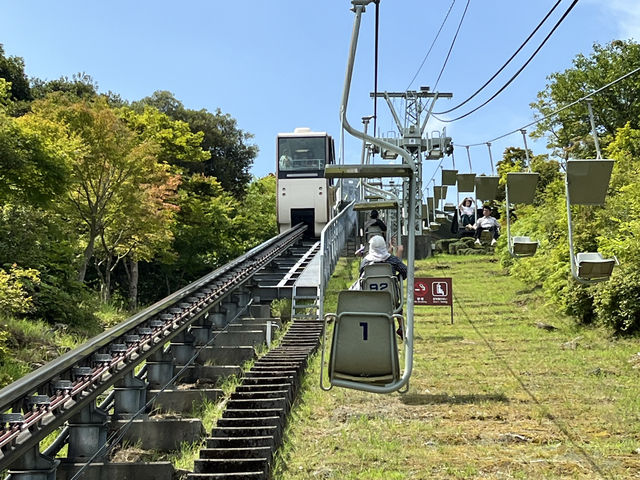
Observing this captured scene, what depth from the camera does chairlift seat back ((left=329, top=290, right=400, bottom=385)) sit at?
6.27 m

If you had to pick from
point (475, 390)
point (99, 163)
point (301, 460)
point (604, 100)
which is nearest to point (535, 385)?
point (475, 390)

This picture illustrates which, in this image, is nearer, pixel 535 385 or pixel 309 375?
pixel 535 385

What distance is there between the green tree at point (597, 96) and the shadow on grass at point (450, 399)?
107ft

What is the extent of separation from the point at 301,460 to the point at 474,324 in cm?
859

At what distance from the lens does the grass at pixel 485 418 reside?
20.6 ft

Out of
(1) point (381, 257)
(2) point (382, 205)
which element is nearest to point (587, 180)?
(1) point (381, 257)

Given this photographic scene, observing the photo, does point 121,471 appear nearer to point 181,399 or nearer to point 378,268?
point 181,399

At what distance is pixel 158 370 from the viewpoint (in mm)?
10570

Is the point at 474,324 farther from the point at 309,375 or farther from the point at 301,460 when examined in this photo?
the point at 301,460

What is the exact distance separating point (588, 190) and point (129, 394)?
6020 mm

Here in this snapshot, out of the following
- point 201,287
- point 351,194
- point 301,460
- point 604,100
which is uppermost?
point 604,100

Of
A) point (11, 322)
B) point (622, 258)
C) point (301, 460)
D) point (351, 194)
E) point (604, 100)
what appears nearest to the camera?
point (301, 460)

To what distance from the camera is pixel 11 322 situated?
53.8 feet

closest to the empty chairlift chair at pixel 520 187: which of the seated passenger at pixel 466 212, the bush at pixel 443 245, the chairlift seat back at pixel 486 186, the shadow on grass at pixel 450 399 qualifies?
the shadow on grass at pixel 450 399
